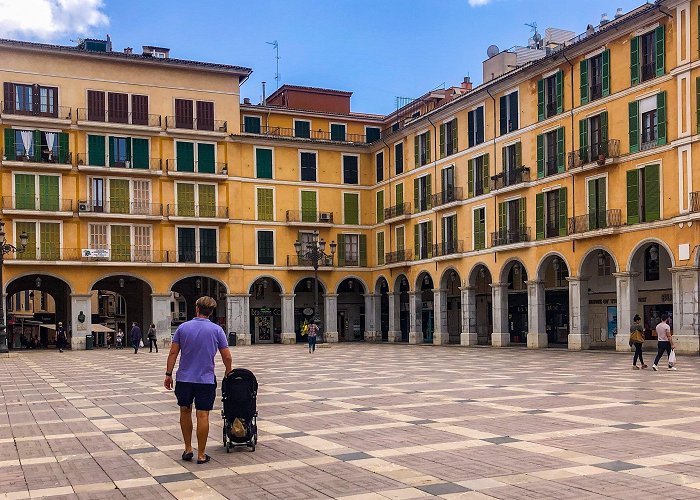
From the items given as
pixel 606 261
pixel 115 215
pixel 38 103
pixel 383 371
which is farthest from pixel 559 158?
pixel 38 103

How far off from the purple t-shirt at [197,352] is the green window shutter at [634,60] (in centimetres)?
3038

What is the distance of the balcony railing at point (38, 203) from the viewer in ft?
158

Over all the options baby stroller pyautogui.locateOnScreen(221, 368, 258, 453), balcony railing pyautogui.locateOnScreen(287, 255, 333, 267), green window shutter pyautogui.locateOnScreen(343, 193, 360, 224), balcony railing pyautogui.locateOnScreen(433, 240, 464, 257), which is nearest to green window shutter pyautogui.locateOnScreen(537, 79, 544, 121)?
balcony railing pyautogui.locateOnScreen(433, 240, 464, 257)

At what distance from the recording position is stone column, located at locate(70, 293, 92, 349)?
50103 millimetres

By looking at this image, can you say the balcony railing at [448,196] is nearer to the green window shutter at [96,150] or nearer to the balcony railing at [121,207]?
the balcony railing at [121,207]

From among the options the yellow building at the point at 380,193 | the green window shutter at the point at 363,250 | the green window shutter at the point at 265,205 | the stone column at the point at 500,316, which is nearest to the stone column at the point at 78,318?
the yellow building at the point at 380,193

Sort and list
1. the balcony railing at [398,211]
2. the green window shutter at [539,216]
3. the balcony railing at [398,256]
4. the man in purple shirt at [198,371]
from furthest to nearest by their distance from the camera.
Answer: the balcony railing at [398,211] < the balcony railing at [398,256] < the green window shutter at [539,216] < the man in purple shirt at [198,371]

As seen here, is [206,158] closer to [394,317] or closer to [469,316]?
[394,317]

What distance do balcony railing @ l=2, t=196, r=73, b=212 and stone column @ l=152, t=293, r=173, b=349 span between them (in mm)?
8059

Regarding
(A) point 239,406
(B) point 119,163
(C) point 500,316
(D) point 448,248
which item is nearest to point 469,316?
(C) point 500,316

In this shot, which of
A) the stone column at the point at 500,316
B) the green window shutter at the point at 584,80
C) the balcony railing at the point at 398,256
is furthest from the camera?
the balcony railing at the point at 398,256

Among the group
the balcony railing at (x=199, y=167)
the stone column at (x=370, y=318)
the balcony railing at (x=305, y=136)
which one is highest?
the balcony railing at (x=305, y=136)

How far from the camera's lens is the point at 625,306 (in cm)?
3531

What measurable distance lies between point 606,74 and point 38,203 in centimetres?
3390
